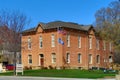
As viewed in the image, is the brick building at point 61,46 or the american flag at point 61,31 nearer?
the american flag at point 61,31

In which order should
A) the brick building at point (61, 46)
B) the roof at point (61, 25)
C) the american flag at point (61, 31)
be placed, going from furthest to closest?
the roof at point (61, 25) < the brick building at point (61, 46) < the american flag at point (61, 31)

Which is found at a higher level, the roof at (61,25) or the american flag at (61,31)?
→ the roof at (61,25)

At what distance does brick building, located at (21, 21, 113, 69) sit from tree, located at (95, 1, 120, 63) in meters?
2.59

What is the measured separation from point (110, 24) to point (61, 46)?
42.4 feet

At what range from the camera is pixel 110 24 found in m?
67.2

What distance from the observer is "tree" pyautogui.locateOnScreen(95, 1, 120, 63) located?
6531 centimetres

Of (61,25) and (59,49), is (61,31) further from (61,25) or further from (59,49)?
(59,49)

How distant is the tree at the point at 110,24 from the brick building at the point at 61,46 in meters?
2.59

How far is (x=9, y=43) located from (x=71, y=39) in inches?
592

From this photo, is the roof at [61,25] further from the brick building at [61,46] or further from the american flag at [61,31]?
the american flag at [61,31]

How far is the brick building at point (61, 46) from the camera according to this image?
60772 mm

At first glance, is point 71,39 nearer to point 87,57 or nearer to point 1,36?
point 87,57

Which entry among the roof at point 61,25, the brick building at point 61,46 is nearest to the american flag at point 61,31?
the brick building at point 61,46

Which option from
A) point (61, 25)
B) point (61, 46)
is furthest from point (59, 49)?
point (61, 25)
